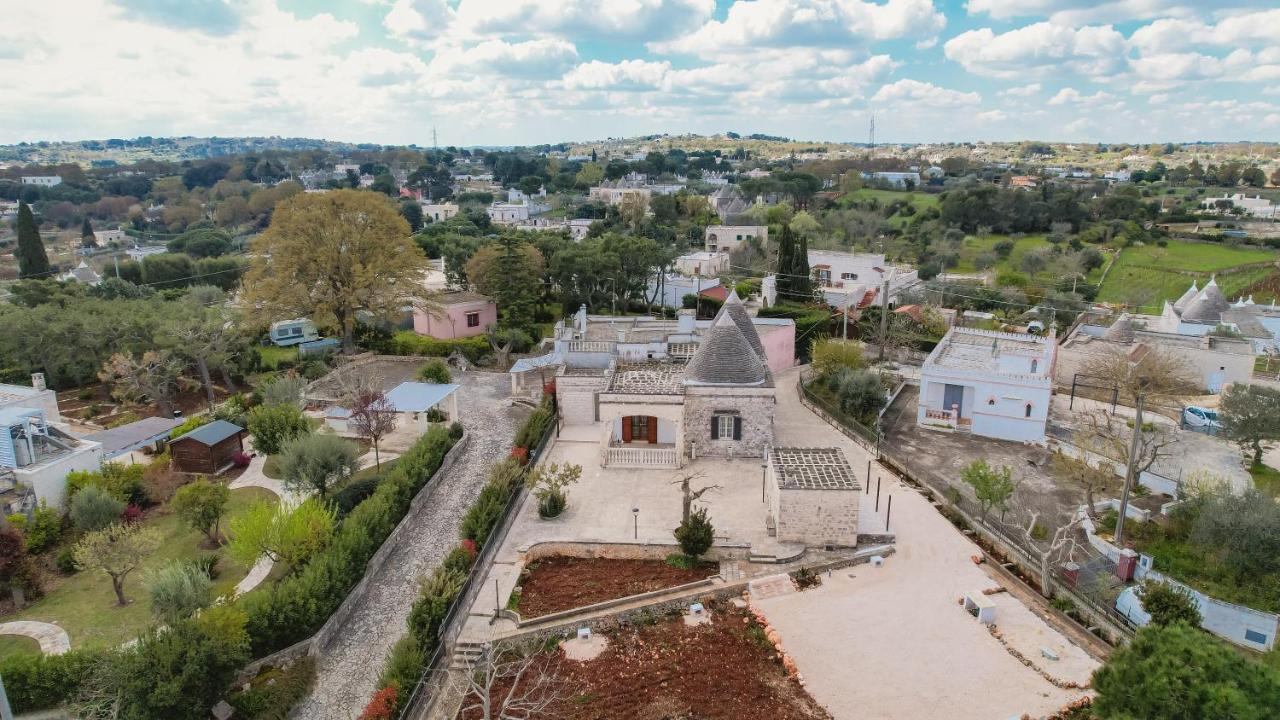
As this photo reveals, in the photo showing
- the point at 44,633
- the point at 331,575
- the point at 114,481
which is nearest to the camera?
the point at 44,633

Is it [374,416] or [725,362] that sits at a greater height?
[725,362]

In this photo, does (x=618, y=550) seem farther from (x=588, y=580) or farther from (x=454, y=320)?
(x=454, y=320)

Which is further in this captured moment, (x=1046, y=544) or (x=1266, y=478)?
(x=1266, y=478)

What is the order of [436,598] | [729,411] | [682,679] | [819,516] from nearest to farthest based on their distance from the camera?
[682,679] < [436,598] < [819,516] < [729,411]

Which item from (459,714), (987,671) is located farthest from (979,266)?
(459,714)

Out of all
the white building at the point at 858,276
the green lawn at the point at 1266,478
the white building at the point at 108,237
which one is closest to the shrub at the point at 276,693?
the green lawn at the point at 1266,478

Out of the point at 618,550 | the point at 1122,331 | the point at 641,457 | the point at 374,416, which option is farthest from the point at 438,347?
the point at 1122,331

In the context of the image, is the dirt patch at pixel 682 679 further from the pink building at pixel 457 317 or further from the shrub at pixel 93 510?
the pink building at pixel 457 317
